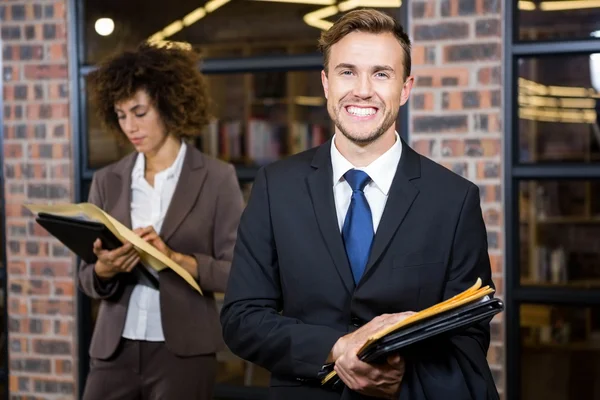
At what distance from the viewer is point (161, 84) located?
10.5ft

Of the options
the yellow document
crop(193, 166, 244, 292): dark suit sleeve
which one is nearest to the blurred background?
crop(193, 166, 244, 292): dark suit sleeve

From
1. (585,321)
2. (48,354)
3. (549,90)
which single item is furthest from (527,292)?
(48,354)

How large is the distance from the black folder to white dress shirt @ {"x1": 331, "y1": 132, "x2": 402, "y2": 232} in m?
1.09

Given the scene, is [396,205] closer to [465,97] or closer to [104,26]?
[465,97]

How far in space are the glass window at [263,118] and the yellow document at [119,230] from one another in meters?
1.25

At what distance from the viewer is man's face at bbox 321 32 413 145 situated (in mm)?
1901

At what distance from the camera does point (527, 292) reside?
3.72 meters

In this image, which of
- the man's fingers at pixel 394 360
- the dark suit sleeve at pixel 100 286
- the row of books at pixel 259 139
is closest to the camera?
the man's fingers at pixel 394 360

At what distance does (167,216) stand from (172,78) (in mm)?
496

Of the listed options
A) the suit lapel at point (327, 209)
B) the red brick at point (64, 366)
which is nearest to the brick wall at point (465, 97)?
the suit lapel at point (327, 209)

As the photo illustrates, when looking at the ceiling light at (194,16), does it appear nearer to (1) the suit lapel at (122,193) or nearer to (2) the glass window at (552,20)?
(1) the suit lapel at (122,193)

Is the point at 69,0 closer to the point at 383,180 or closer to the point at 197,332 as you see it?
the point at 197,332

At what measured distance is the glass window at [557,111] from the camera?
12.1 feet

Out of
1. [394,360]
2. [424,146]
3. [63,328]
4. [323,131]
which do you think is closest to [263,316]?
[394,360]
